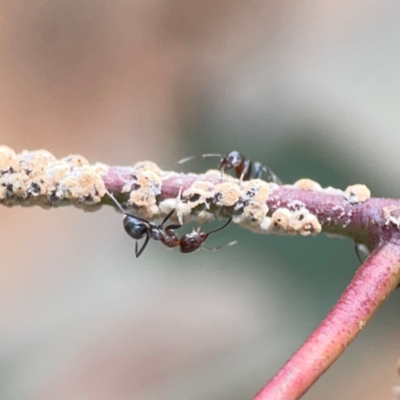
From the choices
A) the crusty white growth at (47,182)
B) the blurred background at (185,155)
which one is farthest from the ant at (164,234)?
the blurred background at (185,155)

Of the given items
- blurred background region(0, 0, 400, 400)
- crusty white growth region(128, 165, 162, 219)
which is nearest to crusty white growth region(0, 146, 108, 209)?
crusty white growth region(128, 165, 162, 219)

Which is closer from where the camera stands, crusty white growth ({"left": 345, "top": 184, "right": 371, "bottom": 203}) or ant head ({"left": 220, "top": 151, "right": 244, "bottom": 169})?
crusty white growth ({"left": 345, "top": 184, "right": 371, "bottom": 203})

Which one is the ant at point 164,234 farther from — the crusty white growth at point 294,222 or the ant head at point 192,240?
the crusty white growth at point 294,222

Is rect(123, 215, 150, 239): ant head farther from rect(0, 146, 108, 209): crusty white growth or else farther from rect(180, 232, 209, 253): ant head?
rect(0, 146, 108, 209): crusty white growth

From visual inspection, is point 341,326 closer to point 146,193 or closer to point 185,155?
point 146,193

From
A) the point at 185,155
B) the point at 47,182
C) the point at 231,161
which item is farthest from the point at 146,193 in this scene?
the point at 185,155

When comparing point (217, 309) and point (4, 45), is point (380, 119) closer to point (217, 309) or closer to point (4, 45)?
point (217, 309)
